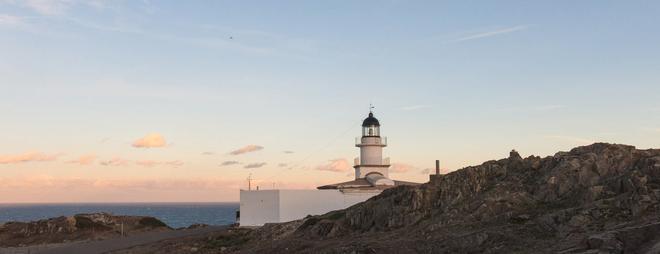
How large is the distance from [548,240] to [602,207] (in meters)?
3.33

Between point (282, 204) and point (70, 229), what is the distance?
62.0ft

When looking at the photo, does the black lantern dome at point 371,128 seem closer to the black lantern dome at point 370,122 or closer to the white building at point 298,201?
the black lantern dome at point 370,122

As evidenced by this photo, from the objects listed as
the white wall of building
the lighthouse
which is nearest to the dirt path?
the white wall of building

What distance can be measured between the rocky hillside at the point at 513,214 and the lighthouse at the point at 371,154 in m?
19.7

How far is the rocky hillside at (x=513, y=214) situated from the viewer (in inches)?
918

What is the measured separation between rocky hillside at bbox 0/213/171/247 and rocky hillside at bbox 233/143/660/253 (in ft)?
65.4

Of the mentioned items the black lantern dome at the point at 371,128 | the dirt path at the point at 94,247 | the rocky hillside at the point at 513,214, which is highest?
the black lantern dome at the point at 371,128

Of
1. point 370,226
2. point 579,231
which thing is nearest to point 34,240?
point 370,226

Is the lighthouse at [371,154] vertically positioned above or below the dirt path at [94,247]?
above

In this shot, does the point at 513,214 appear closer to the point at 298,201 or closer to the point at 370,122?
the point at 298,201

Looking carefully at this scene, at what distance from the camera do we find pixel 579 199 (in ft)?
91.2

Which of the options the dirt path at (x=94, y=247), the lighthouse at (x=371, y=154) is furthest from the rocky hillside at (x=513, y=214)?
the lighthouse at (x=371, y=154)

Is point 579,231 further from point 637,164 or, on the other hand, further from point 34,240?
point 34,240

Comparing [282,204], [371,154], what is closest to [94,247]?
[282,204]
